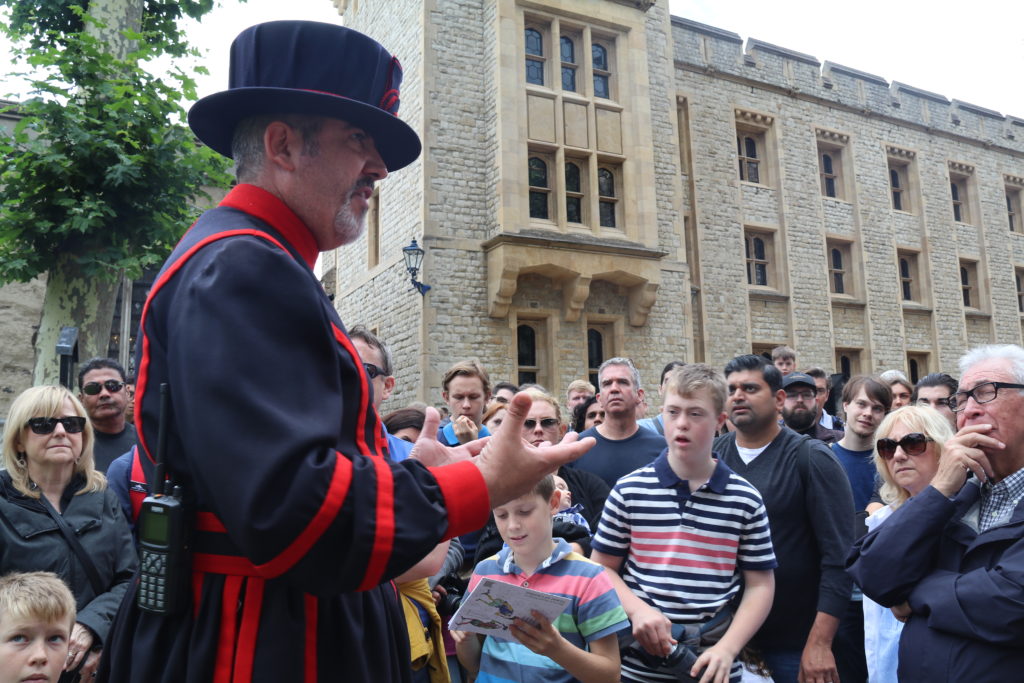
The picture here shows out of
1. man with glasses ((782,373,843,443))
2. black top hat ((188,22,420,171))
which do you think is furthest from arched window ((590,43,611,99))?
black top hat ((188,22,420,171))

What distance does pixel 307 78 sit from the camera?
1.56 meters

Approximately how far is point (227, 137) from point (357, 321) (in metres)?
15.3

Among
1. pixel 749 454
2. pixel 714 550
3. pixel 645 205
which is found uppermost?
pixel 645 205

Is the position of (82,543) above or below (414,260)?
below

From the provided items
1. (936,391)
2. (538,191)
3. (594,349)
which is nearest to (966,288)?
(594,349)

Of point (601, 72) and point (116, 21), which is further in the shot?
point (601, 72)

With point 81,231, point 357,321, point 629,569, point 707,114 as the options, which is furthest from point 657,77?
point 629,569

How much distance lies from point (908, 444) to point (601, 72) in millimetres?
13253

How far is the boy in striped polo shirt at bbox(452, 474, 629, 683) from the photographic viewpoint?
3.01m

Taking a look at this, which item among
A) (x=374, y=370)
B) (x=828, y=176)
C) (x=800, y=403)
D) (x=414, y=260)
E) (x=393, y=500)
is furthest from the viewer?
(x=828, y=176)

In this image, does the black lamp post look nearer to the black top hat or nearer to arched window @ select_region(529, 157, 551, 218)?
arched window @ select_region(529, 157, 551, 218)

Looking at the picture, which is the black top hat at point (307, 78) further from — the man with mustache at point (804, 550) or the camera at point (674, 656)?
the man with mustache at point (804, 550)

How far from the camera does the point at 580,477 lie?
15.4 ft

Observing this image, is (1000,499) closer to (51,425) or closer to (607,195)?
(51,425)
